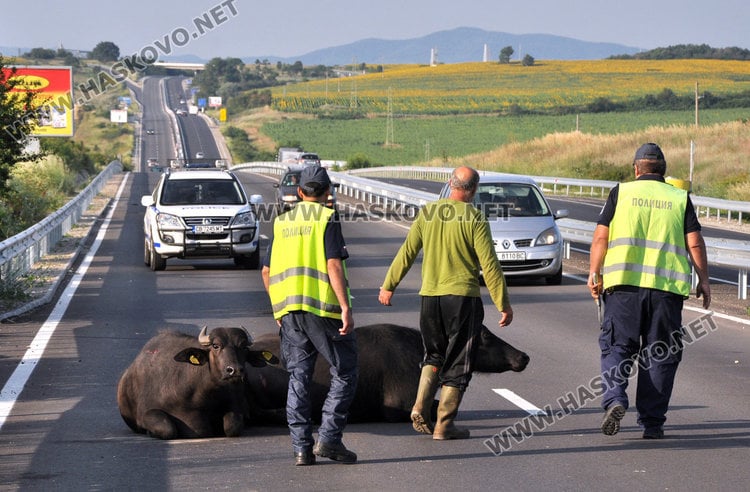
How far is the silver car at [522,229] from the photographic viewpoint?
19.4 meters

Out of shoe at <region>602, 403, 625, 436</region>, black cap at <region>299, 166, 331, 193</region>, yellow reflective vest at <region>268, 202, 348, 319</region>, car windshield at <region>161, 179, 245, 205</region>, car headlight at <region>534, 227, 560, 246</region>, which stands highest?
black cap at <region>299, 166, 331, 193</region>

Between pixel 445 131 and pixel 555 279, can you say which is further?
pixel 445 131

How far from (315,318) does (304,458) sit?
89 cm

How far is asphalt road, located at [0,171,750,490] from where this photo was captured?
7504mm

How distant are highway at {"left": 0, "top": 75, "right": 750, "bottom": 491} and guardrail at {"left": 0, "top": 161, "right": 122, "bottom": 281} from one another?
124cm

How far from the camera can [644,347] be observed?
8.66 metres

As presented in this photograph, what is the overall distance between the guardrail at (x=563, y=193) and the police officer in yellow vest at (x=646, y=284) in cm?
929

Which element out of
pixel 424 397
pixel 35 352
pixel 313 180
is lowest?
pixel 35 352

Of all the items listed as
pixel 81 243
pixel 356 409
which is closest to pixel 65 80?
pixel 81 243

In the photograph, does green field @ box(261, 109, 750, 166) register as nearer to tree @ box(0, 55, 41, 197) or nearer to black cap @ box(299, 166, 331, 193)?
tree @ box(0, 55, 41, 197)

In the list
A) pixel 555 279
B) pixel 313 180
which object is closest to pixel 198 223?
pixel 555 279

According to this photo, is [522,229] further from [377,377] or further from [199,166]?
[199,166]

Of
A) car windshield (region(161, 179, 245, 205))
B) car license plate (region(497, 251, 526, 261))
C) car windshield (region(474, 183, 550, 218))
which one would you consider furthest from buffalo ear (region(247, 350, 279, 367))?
car windshield (region(161, 179, 245, 205))

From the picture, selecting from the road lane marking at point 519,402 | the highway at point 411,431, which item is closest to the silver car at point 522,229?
the highway at point 411,431
